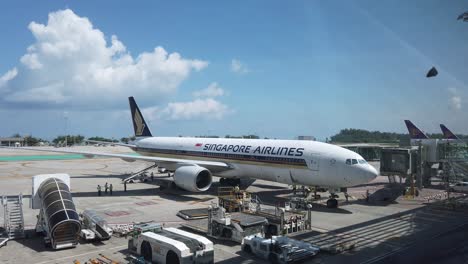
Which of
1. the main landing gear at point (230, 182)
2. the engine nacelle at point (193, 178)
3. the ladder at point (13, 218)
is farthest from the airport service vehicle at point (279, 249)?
the main landing gear at point (230, 182)

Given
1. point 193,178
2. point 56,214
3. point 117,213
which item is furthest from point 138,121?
point 56,214

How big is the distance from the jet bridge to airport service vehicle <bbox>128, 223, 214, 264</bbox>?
8.58 feet

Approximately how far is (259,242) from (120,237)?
7.00 metres

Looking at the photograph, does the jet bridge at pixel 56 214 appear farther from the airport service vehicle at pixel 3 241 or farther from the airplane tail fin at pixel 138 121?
the airplane tail fin at pixel 138 121

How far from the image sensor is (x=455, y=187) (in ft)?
94.3

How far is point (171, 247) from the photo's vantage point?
45.0 feet

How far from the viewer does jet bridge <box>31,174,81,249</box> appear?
16.0 metres

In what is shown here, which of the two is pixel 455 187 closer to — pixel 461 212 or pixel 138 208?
pixel 461 212

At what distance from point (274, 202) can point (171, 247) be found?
14.9 m

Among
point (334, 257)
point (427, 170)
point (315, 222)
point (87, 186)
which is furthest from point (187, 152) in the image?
point (334, 257)

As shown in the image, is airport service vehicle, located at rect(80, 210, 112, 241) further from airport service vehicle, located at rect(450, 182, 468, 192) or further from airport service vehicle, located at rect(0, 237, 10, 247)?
airport service vehicle, located at rect(450, 182, 468, 192)

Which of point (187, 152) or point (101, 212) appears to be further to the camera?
point (187, 152)

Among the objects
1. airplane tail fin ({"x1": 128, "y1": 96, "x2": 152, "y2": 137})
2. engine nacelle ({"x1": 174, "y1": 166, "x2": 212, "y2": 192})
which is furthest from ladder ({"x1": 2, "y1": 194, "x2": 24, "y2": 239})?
airplane tail fin ({"x1": 128, "y1": 96, "x2": 152, "y2": 137})

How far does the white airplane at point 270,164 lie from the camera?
24.5 m
